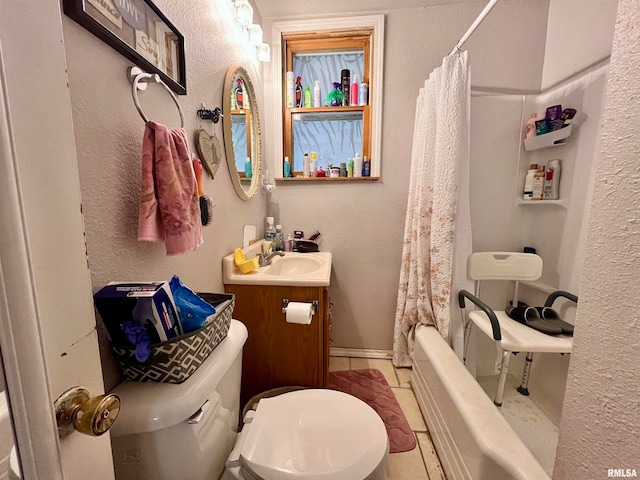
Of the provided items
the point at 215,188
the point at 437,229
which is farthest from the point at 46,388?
the point at 437,229

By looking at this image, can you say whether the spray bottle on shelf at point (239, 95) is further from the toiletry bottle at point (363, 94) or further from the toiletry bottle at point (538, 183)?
the toiletry bottle at point (538, 183)

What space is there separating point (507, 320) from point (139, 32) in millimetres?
1941

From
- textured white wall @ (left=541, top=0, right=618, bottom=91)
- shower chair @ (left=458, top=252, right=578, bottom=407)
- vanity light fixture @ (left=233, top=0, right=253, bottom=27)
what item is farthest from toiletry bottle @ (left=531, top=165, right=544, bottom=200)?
vanity light fixture @ (left=233, top=0, right=253, bottom=27)

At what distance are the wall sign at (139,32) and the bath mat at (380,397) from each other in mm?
1658

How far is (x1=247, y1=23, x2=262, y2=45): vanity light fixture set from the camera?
1.41m

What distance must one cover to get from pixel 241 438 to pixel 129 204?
0.74 metres

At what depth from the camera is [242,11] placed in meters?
1.28

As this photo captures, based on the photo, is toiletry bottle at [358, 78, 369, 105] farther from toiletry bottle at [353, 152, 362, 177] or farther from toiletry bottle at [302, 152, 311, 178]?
toiletry bottle at [302, 152, 311, 178]

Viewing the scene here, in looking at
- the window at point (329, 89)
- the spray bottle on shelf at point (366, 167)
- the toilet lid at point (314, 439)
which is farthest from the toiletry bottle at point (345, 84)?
the toilet lid at point (314, 439)

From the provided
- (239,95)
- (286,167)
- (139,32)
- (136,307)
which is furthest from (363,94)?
(136,307)

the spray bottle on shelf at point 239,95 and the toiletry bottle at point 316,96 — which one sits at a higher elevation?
the toiletry bottle at point 316,96

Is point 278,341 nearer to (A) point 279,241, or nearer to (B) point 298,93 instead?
Answer: (A) point 279,241

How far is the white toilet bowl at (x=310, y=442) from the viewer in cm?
69

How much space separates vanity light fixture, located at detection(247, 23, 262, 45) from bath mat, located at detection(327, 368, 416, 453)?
6.66 ft
